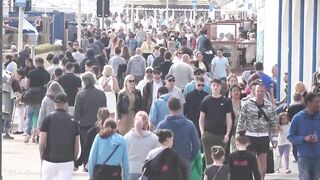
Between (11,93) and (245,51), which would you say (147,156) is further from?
(245,51)

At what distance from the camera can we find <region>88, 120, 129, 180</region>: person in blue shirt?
12.6 m

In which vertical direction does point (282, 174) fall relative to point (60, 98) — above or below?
below

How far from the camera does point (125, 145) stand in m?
12.7

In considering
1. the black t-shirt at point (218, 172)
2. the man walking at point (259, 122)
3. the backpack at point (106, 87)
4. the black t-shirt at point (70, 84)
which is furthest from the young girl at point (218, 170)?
the backpack at point (106, 87)

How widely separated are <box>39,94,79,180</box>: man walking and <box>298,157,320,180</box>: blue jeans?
113 inches

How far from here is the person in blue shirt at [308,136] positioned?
1361cm

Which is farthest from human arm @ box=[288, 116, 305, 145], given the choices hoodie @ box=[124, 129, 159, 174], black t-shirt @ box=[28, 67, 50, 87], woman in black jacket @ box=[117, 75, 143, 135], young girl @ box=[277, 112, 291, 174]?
black t-shirt @ box=[28, 67, 50, 87]

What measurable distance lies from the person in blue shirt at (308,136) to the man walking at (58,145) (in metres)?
2.76

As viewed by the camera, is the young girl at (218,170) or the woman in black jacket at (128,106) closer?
the young girl at (218,170)

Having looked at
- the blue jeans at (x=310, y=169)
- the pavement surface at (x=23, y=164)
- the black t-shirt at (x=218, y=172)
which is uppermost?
the black t-shirt at (x=218, y=172)

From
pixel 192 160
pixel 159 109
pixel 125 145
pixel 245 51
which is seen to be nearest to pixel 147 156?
pixel 125 145

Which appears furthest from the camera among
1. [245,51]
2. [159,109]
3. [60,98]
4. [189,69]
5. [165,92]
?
[245,51]

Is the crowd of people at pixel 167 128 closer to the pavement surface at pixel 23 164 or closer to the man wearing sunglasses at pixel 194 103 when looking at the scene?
the man wearing sunglasses at pixel 194 103

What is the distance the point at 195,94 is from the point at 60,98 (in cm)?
395
